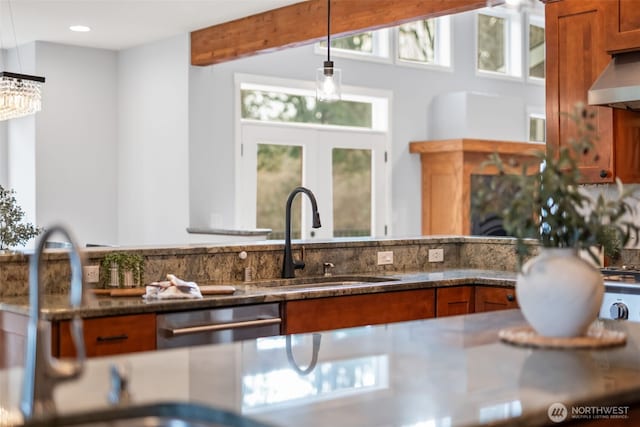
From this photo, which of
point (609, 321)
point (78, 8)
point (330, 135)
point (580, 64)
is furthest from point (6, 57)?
point (609, 321)

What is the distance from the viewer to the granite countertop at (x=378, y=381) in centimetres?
152

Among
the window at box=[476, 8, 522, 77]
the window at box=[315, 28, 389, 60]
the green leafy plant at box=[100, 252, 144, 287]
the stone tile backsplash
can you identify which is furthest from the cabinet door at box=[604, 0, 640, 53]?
the window at box=[476, 8, 522, 77]

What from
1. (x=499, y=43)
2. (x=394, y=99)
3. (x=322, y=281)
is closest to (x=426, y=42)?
(x=394, y=99)

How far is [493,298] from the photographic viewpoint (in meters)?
4.29

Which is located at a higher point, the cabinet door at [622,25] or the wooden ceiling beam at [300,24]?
the wooden ceiling beam at [300,24]

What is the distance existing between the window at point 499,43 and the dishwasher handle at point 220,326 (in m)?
6.82

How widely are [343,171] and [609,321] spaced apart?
606 centimetres

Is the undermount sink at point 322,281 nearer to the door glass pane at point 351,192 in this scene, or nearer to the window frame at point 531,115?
the door glass pane at point 351,192

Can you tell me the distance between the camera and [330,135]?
27.9ft

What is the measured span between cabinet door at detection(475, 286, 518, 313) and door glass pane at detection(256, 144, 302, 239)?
3.85 meters

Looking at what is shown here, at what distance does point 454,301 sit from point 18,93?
11.0ft

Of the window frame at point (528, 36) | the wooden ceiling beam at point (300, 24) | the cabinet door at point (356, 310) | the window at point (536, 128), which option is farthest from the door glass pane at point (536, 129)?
the cabinet door at point (356, 310)

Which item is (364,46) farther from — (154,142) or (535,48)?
(535,48)

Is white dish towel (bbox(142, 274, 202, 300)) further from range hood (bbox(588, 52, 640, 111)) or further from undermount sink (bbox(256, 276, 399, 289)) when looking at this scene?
range hood (bbox(588, 52, 640, 111))
